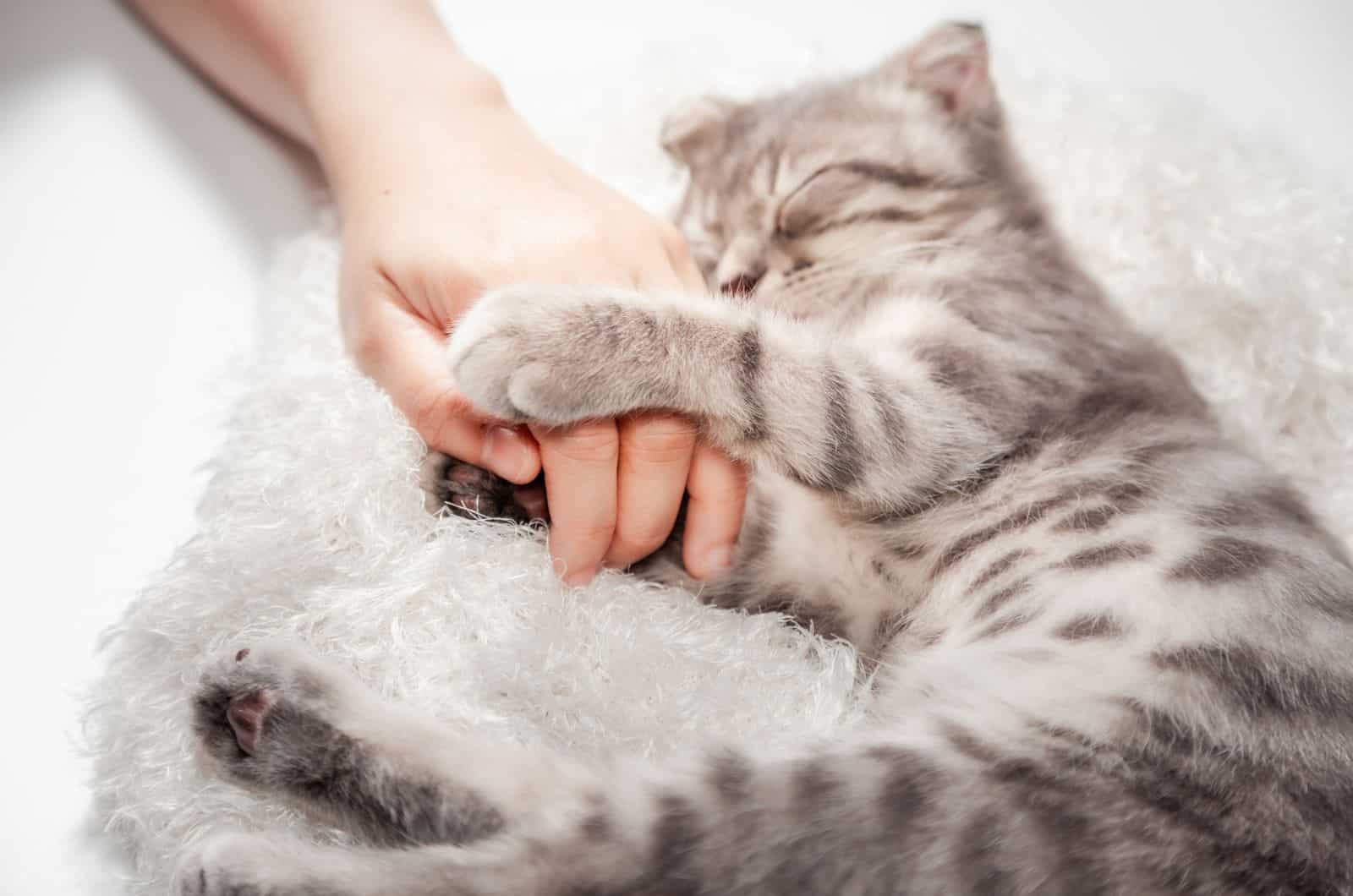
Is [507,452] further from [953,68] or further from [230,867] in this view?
[953,68]

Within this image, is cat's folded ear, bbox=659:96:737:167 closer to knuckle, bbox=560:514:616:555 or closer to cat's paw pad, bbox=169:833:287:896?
knuckle, bbox=560:514:616:555

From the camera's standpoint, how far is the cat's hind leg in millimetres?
779

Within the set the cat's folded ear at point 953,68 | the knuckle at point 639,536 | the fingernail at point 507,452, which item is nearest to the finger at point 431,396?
the fingernail at point 507,452

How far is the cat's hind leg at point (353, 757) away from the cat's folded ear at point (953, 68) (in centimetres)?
98

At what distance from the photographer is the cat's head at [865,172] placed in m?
1.23

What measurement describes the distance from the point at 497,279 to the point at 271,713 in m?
0.44

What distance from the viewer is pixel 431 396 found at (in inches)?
39.0

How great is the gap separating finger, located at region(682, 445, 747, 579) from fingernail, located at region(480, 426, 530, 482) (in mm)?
174

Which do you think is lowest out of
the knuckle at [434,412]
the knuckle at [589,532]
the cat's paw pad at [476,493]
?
the knuckle at [589,532]

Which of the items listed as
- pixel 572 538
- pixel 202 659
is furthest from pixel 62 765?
pixel 572 538

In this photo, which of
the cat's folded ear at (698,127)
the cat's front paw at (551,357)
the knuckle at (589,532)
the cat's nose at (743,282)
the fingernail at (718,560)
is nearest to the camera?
the cat's front paw at (551,357)

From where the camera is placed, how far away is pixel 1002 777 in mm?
762

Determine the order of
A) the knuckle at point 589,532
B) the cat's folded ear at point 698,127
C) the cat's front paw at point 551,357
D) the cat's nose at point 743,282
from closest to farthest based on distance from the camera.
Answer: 1. the cat's front paw at point 551,357
2. the knuckle at point 589,532
3. the cat's nose at point 743,282
4. the cat's folded ear at point 698,127

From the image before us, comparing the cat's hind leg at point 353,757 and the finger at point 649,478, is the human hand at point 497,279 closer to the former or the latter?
the finger at point 649,478
